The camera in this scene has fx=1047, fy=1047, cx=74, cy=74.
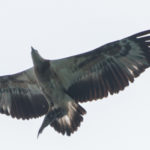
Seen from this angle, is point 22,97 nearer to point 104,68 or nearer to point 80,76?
point 80,76

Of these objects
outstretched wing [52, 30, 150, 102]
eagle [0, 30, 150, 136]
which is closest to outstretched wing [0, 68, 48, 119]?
eagle [0, 30, 150, 136]

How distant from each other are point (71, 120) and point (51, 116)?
429 mm

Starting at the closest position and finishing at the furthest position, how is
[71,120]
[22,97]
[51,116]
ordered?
1. [51,116]
2. [71,120]
3. [22,97]

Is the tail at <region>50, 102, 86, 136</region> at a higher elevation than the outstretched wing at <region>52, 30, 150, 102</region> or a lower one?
lower

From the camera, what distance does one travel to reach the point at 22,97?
66.5 feet

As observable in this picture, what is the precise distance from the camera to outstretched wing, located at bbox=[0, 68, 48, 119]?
19953 millimetres

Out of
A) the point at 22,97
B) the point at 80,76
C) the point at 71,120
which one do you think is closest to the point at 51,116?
the point at 71,120

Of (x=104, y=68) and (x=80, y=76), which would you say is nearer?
(x=104, y=68)

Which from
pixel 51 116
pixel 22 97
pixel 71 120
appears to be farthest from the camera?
pixel 22 97

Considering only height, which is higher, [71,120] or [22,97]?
[22,97]

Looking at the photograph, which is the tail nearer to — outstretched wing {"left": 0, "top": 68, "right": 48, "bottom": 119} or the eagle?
the eagle

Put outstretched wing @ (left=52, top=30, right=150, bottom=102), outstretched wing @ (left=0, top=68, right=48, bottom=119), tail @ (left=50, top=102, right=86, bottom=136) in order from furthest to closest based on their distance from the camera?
outstretched wing @ (left=0, top=68, right=48, bottom=119), tail @ (left=50, top=102, right=86, bottom=136), outstretched wing @ (left=52, top=30, right=150, bottom=102)

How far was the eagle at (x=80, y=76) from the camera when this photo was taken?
19094mm

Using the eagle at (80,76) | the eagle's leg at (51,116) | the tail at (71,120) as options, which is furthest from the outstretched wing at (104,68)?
the eagle's leg at (51,116)
